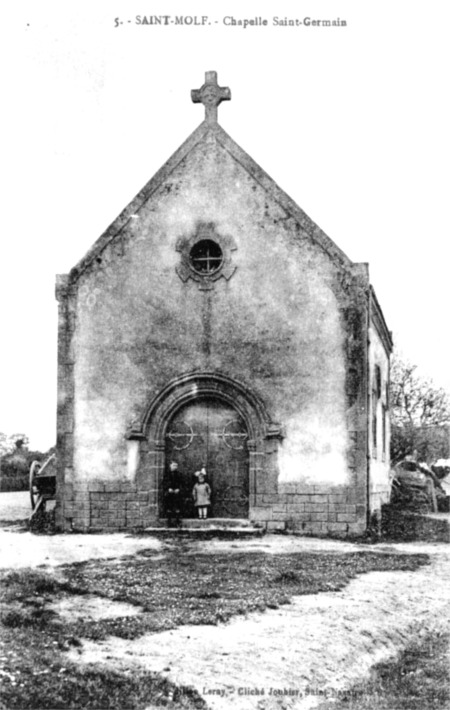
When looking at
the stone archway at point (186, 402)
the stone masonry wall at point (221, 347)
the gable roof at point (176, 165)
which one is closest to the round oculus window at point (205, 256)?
the stone masonry wall at point (221, 347)

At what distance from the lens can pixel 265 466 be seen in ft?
55.2

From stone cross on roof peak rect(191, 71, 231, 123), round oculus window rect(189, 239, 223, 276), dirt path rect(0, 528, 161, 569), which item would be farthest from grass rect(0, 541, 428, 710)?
stone cross on roof peak rect(191, 71, 231, 123)

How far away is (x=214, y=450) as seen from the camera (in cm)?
1728

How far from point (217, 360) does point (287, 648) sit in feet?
32.1

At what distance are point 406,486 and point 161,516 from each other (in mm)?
11163

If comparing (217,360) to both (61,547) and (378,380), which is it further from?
(378,380)

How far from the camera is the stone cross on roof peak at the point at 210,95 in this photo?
1812cm

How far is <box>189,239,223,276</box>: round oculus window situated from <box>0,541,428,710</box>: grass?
6.38m

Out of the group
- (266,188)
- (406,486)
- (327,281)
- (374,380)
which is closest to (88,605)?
(327,281)

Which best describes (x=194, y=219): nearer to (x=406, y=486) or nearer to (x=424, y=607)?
(x=424, y=607)

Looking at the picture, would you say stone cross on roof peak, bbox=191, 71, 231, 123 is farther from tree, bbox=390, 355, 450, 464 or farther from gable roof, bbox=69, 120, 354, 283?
tree, bbox=390, 355, 450, 464

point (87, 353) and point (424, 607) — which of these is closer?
point (424, 607)

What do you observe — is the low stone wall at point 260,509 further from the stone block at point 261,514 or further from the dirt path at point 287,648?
the dirt path at point 287,648

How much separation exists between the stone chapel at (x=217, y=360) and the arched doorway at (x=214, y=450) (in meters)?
0.03
